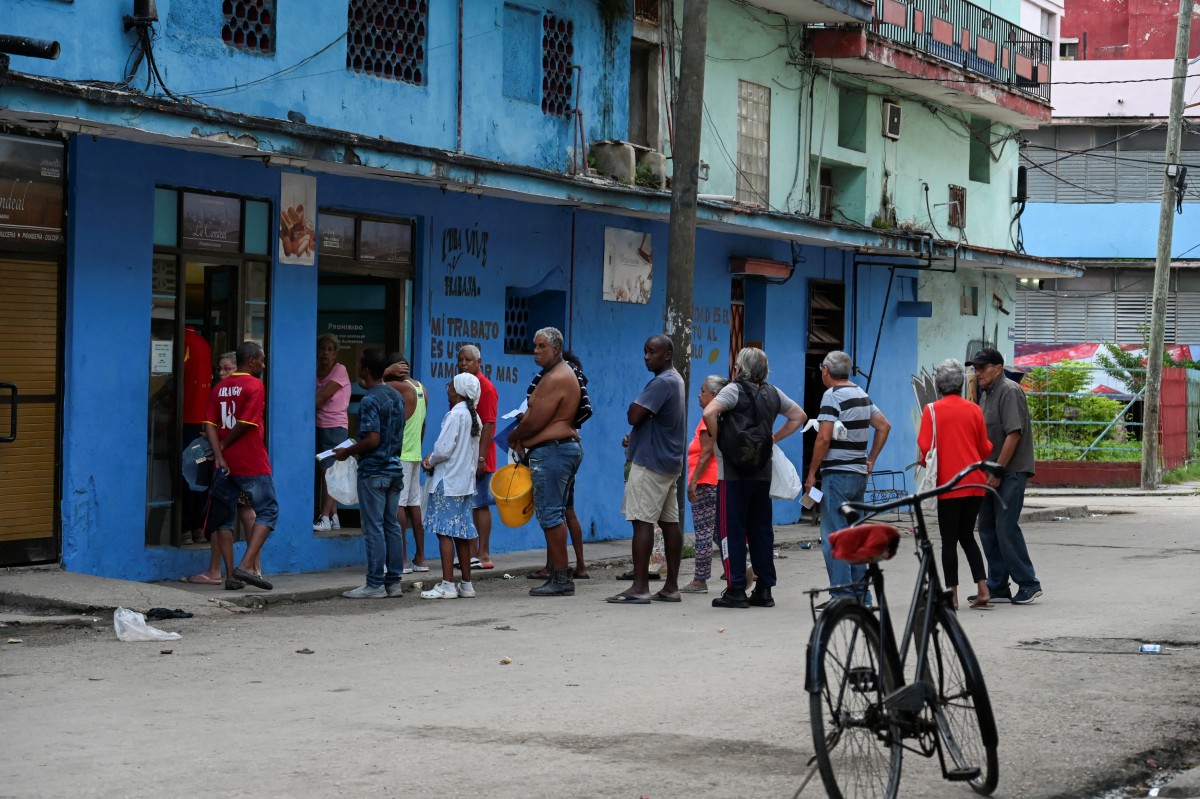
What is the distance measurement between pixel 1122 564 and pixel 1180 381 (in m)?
18.8

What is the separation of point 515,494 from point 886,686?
6953mm

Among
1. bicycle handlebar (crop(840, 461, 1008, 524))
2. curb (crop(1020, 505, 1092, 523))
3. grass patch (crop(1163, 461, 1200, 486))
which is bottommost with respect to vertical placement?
curb (crop(1020, 505, 1092, 523))

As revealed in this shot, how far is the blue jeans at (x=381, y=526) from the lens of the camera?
12492 millimetres

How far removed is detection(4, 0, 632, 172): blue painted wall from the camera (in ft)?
40.1

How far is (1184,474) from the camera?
1257 inches

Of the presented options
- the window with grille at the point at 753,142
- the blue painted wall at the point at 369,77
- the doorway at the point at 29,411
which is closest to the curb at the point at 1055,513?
the window with grille at the point at 753,142

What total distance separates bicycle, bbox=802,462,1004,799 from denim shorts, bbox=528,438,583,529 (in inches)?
253

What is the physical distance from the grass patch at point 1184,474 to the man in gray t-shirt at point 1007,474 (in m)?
19.1

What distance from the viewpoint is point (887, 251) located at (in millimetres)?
23266

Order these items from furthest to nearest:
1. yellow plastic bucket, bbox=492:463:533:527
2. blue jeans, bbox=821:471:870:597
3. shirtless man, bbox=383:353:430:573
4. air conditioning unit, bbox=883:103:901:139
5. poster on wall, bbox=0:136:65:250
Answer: air conditioning unit, bbox=883:103:901:139, shirtless man, bbox=383:353:430:573, yellow plastic bucket, bbox=492:463:533:527, poster on wall, bbox=0:136:65:250, blue jeans, bbox=821:471:870:597

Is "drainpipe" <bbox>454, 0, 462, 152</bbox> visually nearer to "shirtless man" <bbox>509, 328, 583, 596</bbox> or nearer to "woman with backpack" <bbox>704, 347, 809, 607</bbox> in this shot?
"shirtless man" <bbox>509, 328, 583, 596</bbox>

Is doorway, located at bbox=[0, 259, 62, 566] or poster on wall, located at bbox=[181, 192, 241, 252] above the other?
poster on wall, located at bbox=[181, 192, 241, 252]

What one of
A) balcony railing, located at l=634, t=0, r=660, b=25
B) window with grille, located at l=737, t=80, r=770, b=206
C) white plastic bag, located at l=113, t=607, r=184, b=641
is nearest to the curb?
window with grille, located at l=737, t=80, r=770, b=206

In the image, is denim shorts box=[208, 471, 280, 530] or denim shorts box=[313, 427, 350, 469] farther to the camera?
denim shorts box=[313, 427, 350, 469]
